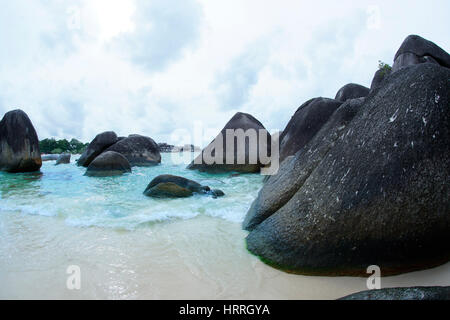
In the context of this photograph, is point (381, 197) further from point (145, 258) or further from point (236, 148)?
point (236, 148)

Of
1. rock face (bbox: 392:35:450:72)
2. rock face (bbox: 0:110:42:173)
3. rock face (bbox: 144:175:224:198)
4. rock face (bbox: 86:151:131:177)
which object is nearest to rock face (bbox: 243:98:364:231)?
rock face (bbox: 144:175:224:198)

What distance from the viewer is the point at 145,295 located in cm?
205

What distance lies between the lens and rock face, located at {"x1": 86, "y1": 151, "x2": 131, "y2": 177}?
36.2 feet

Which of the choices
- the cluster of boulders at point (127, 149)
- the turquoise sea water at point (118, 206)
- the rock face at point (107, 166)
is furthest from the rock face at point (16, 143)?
the turquoise sea water at point (118, 206)

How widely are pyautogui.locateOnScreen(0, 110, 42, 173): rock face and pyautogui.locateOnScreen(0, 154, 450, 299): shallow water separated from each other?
8.99 m

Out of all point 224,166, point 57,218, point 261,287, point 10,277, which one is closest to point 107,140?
point 224,166

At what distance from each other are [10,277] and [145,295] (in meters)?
1.37

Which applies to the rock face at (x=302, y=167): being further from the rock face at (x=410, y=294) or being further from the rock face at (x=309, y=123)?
the rock face at (x=309, y=123)

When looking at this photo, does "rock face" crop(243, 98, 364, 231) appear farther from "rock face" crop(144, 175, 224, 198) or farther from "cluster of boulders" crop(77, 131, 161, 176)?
"cluster of boulders" crop(77, 131, 161, 176)

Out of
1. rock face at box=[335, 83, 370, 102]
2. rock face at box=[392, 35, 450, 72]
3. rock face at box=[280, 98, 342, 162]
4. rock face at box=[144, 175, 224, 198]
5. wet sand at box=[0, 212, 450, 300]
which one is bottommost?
wet sand at box=[0, 212, 450, 300]

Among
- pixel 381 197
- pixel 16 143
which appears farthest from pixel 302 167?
pixel 16 143

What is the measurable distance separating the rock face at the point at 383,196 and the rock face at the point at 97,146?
15.4 meters

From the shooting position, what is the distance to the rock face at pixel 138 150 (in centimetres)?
1612
